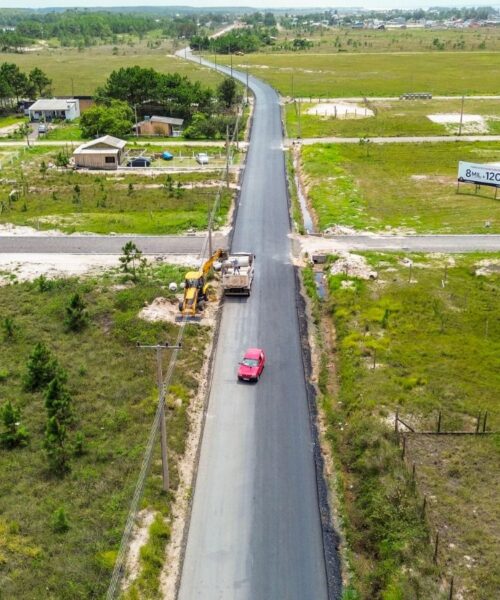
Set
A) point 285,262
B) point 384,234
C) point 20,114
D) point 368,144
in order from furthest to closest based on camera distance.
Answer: point 20,114, point 368,144, point 384,234, point 285,262

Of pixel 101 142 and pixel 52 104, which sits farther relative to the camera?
pixel 52 104

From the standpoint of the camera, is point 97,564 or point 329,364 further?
point 329,364

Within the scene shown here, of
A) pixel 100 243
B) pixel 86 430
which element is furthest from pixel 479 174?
pixel 86 430

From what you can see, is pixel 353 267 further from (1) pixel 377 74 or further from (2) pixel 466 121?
(1) pixel 377 74

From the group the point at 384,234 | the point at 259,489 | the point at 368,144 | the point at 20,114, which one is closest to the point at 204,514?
the point at 259,489

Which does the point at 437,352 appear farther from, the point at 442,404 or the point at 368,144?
the point at 368,144

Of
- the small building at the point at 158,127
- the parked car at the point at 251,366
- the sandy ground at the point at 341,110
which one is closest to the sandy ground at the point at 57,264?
the parked car at the point at 251,366

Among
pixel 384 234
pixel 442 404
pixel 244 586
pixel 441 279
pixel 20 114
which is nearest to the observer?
pixel 244 586
